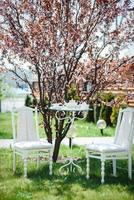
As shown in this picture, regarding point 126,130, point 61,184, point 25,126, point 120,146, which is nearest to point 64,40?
point 25,126

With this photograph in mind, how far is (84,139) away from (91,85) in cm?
301

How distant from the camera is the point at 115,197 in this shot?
219 inches

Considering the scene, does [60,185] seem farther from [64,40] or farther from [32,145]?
[64,40]

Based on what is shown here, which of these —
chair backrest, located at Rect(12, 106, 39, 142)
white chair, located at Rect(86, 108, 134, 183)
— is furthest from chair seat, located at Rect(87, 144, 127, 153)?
chair backrest, located at Rect(12, 106, 39, 142)

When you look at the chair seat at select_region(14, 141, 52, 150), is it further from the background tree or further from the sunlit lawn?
the background tree

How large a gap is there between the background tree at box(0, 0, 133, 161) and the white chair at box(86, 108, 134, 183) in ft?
4.26

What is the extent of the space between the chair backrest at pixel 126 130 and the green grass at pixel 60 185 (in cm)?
50

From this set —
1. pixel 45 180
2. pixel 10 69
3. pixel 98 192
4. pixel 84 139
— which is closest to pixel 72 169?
pixel 45 180

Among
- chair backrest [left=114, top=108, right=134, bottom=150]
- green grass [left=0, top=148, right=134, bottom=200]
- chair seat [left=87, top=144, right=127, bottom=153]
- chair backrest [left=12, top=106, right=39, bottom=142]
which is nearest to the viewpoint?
green grass [left=0, top=148, right=134, bottom=200]

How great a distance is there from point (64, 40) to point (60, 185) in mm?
2588

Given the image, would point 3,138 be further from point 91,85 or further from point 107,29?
point 107,29

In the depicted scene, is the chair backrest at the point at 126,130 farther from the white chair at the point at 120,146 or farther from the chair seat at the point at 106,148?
the chair seat at the point at 106,148

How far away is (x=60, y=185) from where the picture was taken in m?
6.13

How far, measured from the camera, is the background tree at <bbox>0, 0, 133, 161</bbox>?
762 centimetres
